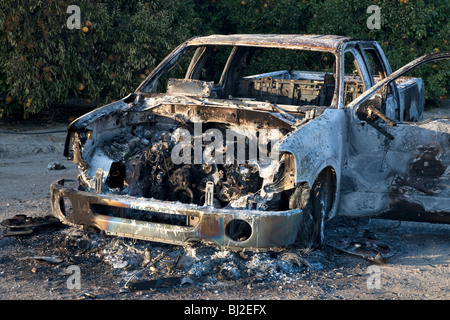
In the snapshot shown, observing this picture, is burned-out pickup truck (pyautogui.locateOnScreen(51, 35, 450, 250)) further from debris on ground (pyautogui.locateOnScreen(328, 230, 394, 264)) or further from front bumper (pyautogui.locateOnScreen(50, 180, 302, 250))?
debris on ground (pyautogui.locateOnScreen(328, 230, 394, 264))

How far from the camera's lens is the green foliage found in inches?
389

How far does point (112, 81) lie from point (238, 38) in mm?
4671

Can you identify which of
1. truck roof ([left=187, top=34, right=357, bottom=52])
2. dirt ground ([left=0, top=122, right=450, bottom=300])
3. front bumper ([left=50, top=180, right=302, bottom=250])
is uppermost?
truck roof ([left=187, top=34, right=357, bottom=52])

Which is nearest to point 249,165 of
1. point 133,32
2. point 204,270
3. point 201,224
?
point 201,224

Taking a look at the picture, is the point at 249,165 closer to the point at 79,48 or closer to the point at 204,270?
the point at 204,270

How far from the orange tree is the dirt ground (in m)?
4.70

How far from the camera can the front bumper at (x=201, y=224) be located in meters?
4.67

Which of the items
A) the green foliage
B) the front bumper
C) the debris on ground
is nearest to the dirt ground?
the debris on ground

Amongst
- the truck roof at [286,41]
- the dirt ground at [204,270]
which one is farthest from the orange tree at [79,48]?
the dirt ground at [204,270]

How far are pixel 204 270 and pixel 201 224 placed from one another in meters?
0.37

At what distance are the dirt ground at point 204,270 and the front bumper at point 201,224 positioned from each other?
0.23 m
